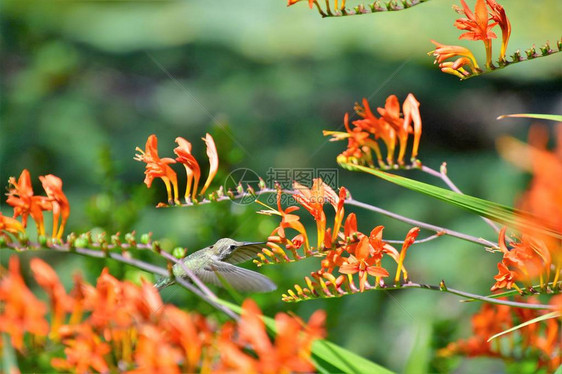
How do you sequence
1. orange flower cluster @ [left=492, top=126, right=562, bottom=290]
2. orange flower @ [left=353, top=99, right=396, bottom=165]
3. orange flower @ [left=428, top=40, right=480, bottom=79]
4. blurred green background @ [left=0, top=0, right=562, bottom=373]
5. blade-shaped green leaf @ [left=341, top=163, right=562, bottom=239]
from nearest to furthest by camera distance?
orange flower cluster @ [left=492, top=126, right=562, bottom=290] → blade-shaped green leaf @ [left=341, top=163, right=562, bottom=239] → orange flower @ [left=428, top=40, right=480, bottom=79] → orange flower @ [left=353, top=99, right=396, bottom=165] → blurred green background @ [left=0, top=0, right=562, bottom=373]

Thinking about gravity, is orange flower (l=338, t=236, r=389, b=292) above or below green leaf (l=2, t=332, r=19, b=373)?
below

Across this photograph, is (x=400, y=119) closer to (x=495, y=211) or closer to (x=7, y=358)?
(x=495, y=211)

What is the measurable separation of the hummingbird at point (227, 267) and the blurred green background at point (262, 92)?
152 centimetres

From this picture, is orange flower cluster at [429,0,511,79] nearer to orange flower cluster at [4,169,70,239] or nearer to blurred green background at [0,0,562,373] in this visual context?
orange flower cluster at [4,169,70,239]

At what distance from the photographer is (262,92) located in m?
3.14

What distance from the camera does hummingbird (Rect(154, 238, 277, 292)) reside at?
2.76 feet

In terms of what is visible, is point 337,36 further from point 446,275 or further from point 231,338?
point 231,338

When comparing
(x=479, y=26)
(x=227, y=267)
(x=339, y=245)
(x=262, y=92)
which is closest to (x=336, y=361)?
(x=339, y=245)

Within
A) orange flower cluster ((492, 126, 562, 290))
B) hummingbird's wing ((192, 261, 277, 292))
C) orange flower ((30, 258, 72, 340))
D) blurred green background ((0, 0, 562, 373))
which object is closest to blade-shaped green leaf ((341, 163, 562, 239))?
orange flower cluster ((492, 126, 562, 290))

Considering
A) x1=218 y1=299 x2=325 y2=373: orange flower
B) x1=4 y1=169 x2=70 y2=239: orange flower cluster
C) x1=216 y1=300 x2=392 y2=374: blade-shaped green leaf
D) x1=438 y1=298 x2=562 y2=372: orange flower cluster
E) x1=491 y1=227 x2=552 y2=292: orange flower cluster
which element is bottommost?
x1=438 y1=298 x2=562 y2=372: orange flower cluster

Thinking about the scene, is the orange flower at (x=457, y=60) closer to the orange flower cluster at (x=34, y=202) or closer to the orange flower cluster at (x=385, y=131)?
the orange flower cluster at (x=385, y=131)

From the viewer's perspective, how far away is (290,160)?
2986mm

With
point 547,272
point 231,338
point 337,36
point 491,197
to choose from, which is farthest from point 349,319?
point 231,338

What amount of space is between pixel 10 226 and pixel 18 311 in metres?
0.17
